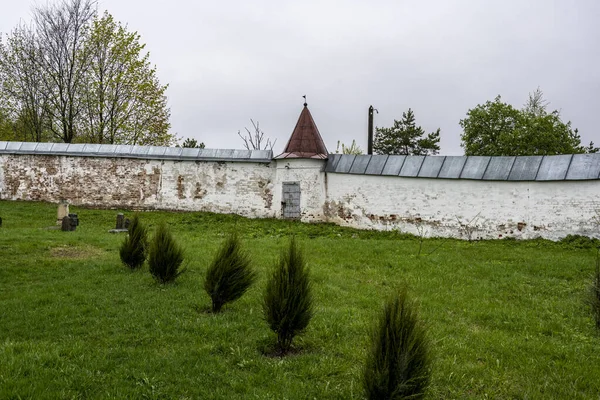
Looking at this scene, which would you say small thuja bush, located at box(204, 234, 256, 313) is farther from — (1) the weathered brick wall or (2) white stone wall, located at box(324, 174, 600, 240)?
(1) the weathered brick wall

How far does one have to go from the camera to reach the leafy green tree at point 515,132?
28.9m

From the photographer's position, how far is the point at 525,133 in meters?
29.1

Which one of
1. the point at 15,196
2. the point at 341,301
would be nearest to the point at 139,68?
the point at 15,196

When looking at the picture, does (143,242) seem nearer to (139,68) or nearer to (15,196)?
(15,196)

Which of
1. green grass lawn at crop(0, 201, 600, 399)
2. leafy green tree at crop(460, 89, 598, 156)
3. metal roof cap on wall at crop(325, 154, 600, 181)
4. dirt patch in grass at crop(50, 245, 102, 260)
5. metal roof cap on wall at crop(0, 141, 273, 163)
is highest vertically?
leafy green tree at crop(460, 89, 598, 156)

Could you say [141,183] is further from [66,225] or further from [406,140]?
[406,140]

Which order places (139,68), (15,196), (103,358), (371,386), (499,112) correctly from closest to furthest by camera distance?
(371,386) → (103,358) → (15,196) → (139,68) → (499,112)

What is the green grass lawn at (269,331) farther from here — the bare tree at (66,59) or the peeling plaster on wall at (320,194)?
the bare tree at (66,59)

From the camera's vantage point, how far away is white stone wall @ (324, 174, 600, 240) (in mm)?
12578

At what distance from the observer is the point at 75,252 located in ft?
32.2

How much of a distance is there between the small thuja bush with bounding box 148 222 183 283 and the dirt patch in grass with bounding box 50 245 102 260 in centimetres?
297

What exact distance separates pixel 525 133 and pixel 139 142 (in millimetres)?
24294

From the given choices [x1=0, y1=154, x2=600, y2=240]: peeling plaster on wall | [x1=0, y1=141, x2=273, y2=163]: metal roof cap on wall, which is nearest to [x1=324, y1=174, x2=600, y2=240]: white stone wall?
[x1=0, y1=154, x2=600, y2=240]: peeling plaster on wall

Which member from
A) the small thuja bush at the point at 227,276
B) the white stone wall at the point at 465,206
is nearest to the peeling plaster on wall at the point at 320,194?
the white stone wall at the point at 465,206
